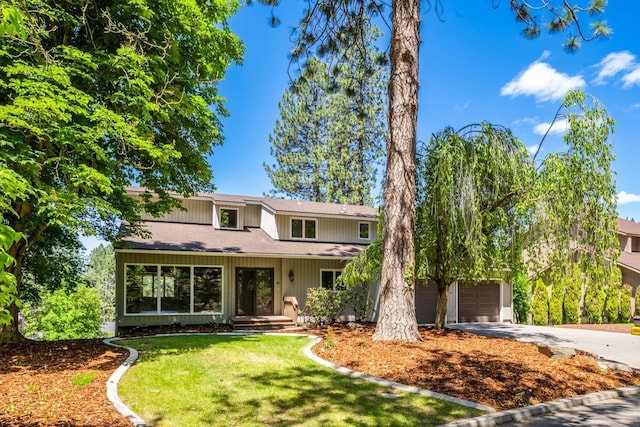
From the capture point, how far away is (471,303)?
60.5 feet

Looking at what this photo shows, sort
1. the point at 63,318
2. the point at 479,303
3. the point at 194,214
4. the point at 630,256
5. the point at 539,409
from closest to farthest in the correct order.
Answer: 1. the point at 539,409
2. the point at 194,214
3. the point at 479,303
4. the point at 630,256
5. the point at 63,318

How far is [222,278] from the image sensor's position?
1505 centimetres

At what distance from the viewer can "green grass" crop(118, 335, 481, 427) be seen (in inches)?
196

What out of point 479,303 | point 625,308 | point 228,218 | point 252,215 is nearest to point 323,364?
point 228,218

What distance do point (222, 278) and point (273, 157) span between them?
17247 millimetres

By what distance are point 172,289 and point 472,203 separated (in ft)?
33.3

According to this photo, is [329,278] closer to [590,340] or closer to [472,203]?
[472,203]

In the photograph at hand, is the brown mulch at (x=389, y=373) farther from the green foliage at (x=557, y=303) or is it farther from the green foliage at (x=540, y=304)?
the green foliage at (x=557, y=303)

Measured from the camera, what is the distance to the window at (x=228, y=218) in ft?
57.5

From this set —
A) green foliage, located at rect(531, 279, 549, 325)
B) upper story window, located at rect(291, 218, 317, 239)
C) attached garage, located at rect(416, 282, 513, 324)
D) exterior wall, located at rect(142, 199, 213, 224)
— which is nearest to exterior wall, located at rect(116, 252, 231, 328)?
exterior wall, located at rect(142, 199, 213, 224)

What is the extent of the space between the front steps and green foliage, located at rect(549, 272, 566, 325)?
40.6ft

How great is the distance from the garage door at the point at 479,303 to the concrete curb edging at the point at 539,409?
11.6 meters

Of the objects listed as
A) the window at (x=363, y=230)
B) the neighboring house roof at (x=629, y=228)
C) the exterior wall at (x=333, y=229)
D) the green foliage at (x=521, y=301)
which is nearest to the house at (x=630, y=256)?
the neighboring house roof at (x=629, y=228)

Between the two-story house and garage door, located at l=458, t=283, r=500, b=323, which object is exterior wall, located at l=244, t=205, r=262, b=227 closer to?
the two-story house
